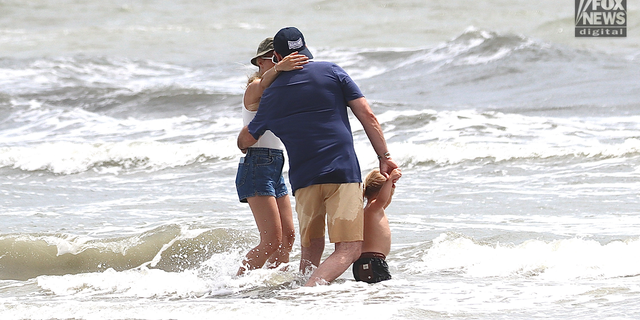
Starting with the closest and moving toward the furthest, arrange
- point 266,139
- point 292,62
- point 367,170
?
point 292,62
point 266,139
point 367,170

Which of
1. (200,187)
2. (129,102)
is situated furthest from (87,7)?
(200,187)

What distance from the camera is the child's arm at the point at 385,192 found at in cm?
446

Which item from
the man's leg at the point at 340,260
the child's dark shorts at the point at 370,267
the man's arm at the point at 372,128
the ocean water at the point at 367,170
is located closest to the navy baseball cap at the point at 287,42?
the man's arm at the point at 372,128

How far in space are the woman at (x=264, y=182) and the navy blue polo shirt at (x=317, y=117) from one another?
0.75ft

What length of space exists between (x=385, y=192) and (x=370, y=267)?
50 cm

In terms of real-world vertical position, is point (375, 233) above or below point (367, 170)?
above

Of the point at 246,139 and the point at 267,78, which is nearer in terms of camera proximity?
the point at 267,78

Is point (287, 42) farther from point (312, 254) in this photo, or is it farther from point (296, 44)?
point (312, 254)

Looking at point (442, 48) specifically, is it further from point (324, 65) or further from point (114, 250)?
point (324, 65)

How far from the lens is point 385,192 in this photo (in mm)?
4660

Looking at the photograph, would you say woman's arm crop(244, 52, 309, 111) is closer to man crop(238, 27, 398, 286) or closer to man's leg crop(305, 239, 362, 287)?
man crop(238, 27, 398, 286)

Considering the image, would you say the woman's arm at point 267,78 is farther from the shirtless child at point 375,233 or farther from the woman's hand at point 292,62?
the shirtless child at point 375,233

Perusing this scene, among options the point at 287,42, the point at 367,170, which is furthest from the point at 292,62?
the point at 367,170

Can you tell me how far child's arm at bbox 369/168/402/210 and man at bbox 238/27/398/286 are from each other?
0.04 meters
